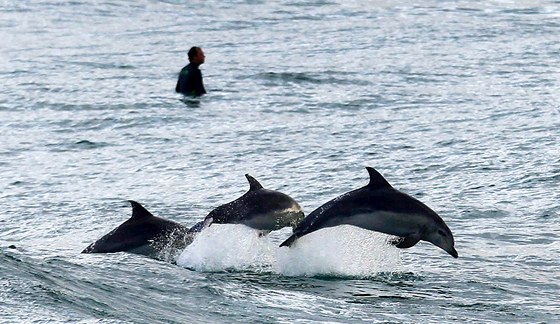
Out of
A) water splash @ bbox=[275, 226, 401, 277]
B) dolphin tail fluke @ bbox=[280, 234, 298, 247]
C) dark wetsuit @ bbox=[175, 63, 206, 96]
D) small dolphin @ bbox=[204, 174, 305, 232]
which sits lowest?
dark wetsuit @ bbox=[175, 63, 206, 96]

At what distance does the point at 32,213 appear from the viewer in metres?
17.7

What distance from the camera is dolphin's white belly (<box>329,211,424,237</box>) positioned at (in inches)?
511

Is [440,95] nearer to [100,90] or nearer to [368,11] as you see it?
[100,90]

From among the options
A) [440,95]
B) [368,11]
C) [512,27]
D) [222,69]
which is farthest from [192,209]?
[368,11]

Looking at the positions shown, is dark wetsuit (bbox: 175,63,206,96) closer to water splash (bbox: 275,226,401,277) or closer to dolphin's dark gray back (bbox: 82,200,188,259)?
dolphin's dark gray back (bbox: 82,200,188,259)

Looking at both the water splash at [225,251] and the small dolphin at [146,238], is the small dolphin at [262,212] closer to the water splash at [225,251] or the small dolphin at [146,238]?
the water splash at [225,251]

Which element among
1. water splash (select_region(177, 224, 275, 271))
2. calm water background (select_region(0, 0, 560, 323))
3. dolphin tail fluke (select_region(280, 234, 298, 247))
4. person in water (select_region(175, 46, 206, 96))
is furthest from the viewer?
person in water (select_region(175, 46, 206, 96))

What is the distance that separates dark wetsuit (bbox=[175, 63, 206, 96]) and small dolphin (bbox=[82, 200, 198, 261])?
13.6m

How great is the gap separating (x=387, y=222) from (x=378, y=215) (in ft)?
0.43

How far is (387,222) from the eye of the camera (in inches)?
515

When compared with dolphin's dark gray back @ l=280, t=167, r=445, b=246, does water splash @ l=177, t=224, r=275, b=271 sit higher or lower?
lower

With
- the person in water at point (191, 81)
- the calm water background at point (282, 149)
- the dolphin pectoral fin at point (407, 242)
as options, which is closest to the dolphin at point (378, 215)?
the dolphin pectoral fin at point (407, 242)

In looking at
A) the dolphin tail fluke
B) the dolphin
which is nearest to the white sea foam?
the dolphin tail fluke

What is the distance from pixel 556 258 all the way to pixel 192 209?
5.35 meters
